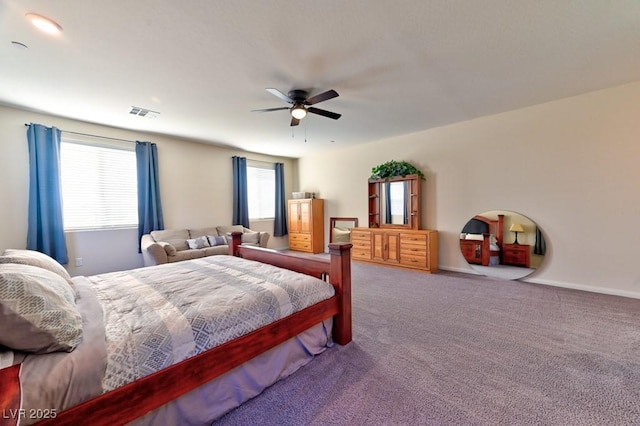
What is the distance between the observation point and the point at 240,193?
6117 mm

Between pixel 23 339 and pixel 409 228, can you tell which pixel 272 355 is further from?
pixel 409 228

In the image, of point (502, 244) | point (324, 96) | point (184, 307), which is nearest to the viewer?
point (184, 307)

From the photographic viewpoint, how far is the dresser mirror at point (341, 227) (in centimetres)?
619

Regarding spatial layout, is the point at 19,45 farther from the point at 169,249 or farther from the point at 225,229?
the point at 225,229

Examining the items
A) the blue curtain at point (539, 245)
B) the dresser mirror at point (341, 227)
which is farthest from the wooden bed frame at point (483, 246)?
the dresser mirror at point (341, 227)

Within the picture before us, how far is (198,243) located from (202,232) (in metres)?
0.53

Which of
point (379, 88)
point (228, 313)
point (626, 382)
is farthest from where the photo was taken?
point (379, 88)

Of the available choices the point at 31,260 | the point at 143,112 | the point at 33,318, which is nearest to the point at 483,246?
the point at 33,318

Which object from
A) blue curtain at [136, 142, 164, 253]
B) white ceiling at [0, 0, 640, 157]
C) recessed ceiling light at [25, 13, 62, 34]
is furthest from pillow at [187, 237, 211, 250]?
recessed ceiling light at [25, 13, 62, 34]

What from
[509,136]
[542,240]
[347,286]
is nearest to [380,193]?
[509,136]

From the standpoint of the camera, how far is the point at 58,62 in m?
2.49

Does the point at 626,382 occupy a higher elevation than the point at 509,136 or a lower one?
lower

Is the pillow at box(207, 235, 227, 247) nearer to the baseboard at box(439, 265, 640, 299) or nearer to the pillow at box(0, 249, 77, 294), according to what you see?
the pillow at box(0, 249, 77, 294)

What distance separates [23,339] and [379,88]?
137 inches
